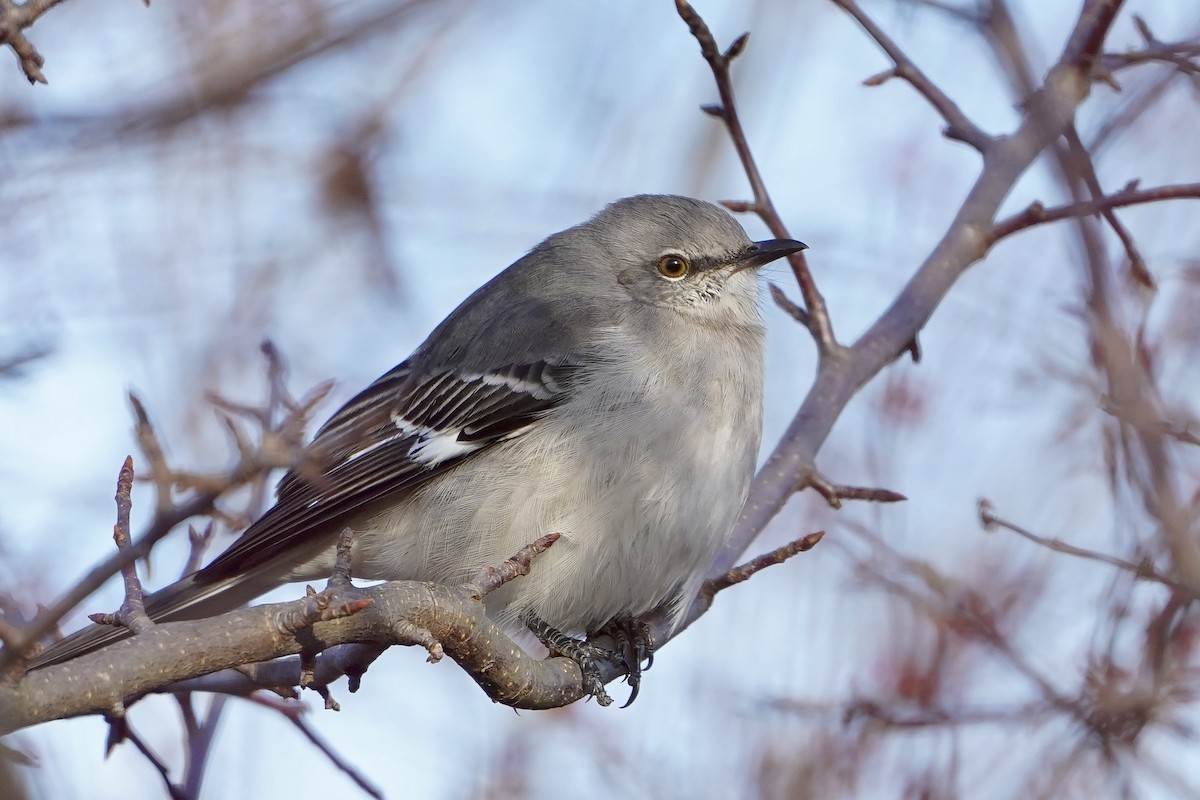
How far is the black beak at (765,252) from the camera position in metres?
5.51

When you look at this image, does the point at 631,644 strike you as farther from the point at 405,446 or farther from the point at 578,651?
the point at 405,446

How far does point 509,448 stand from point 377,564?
2.55 ft

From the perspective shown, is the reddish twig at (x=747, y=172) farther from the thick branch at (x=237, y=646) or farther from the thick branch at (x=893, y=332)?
the thick branch at (x=237, y=646)

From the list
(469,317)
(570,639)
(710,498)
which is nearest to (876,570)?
(710,498)

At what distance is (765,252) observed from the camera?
5.73 meters

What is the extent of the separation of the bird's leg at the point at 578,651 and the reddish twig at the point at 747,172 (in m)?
1.67

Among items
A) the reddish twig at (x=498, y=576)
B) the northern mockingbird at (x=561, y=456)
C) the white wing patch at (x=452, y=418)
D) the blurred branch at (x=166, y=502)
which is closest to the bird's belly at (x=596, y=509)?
the northern mockingbird at (x=561, y=456)

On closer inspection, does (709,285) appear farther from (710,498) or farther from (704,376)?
(710,498)

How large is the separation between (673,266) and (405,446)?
1.58 m

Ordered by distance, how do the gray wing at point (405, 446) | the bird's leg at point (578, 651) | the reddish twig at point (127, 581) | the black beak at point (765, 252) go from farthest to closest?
the black beak at point (765, 252)
the gray wing at point (405, 446)
the bird's leg at point (578, 651)
the reddish twig at point (127, 581)

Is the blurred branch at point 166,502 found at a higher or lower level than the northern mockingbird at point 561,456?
lower

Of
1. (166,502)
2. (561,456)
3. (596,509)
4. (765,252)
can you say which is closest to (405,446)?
(561,456)

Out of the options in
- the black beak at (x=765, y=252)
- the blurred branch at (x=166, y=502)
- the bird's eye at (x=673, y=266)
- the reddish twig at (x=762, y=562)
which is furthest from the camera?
the bird's eye at (x=673, y=266)

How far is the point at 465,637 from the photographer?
3305 mm
